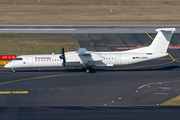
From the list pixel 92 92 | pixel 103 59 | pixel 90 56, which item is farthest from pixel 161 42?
pixel 92 92

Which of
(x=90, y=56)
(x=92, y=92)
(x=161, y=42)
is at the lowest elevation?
(x=92, y=92)

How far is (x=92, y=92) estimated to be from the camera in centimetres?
3080

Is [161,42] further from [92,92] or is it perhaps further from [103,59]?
[92,92]

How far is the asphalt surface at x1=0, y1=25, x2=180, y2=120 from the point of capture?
79.6 ft

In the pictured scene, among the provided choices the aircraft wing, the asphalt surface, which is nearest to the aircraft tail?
the asphalt surface

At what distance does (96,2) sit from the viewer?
10344 cm

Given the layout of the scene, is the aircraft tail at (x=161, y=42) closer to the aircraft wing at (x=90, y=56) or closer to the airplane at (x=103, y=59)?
the airplane at (x=103, y=59)

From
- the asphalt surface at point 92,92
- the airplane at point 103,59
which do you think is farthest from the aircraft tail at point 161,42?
the asphalt surface at point 92,92

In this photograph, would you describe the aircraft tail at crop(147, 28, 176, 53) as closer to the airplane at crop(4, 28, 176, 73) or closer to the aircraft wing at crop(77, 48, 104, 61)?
the airplane at crop(4, 28, 176, 73)

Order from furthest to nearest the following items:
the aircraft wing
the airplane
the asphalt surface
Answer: the airplane
the aircraft wing
the asphalt surface

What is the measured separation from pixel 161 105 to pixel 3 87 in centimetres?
2001

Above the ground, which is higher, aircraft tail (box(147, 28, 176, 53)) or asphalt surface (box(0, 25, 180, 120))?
aircraft tail (box(147, 28, 176, 53))

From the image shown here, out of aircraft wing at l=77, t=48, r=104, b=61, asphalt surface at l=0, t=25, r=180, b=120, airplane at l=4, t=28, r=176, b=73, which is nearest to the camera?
asphalt surface at l=0, t=25, r=180, b=120

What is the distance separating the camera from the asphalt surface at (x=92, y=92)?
24250mm
